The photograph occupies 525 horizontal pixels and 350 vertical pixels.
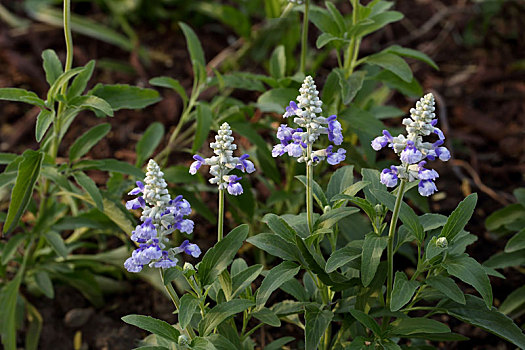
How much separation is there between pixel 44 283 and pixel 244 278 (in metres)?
1.21

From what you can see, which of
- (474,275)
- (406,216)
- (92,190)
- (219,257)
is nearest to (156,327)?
(219,257)

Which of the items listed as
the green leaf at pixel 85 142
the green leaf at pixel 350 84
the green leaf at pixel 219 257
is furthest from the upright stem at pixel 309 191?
the green leaf at pixel 85 142

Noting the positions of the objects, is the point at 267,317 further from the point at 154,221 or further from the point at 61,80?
the point at 61,80

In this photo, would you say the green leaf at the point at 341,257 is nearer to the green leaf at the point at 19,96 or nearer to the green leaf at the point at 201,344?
the green leaf at the point at 201,344

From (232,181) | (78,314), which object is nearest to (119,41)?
(78,314)

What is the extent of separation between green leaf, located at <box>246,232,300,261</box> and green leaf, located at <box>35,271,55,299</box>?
48.8 inches

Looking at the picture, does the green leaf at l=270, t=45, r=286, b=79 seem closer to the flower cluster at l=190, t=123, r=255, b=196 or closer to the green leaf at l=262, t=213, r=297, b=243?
the green leaf at l=262, t=213, r=297, b=243

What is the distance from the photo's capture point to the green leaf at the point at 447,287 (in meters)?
2.14

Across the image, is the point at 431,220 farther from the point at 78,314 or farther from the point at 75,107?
the point at 78,314

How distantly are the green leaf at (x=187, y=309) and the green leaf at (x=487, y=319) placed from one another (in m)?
0.94

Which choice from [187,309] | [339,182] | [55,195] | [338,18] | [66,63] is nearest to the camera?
[187,309]

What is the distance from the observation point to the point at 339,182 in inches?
99.0

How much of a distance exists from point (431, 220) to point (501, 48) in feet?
10.6

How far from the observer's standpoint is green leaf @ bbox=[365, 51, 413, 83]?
289cm
